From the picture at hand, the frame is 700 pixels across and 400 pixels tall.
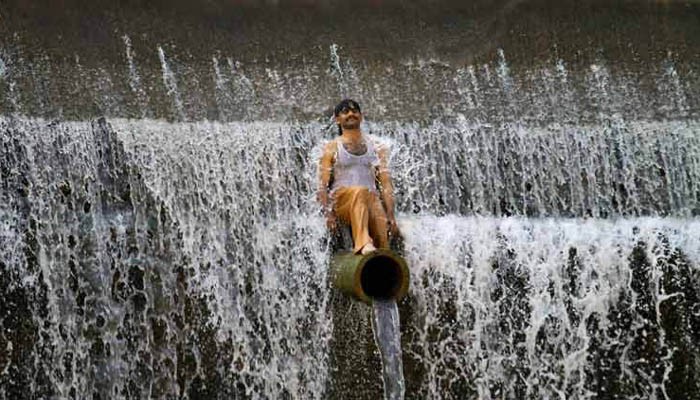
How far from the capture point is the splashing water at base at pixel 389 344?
8695 millimetres

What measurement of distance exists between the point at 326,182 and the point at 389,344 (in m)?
1.24

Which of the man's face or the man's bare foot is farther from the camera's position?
the man's face

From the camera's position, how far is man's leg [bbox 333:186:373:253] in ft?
28.6

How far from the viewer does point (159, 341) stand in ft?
31.1

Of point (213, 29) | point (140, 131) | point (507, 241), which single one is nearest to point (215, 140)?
point (140, 131)

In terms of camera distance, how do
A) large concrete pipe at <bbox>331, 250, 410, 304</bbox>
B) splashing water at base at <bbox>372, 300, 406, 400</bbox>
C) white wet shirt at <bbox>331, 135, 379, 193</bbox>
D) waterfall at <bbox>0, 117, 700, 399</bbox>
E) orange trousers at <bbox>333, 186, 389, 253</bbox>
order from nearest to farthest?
large concrete pipe at <bbox>331, 250, 410, 304</bbox> → splashing water at base at <bbox>372, 300, 406, 400</bbox> → orange trousers at <bbox>333, 186, 389, 253</bbox> → white wet shirt at <bbox>331, 135, 379, 193</bbox> → waterfall at <bbox>0, 117, 700, 399</bbox>

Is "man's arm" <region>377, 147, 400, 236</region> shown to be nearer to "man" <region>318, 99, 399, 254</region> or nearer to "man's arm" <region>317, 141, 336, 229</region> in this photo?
"man" <region>318, 99, 399, 254</region>

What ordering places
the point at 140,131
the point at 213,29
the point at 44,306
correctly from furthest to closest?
the point at 213,29 < the point at 140,131 < the point at 44,306

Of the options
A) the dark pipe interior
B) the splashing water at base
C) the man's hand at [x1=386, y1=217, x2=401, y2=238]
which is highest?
the man's hand at [x1=386, y1=217, x2=401, y2=238]

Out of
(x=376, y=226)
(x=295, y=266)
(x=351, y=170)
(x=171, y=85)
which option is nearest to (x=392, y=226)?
(x=376, y=226)

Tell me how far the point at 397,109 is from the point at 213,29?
5.86 ft

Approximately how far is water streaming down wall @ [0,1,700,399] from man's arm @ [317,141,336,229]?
52cm

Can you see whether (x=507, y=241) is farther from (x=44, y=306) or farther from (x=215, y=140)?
(x=44, y=306)

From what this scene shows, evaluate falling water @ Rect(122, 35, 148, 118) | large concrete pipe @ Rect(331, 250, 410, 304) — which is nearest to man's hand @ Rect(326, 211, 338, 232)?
large concrete pipe @ Rect(331, 250, 410, 304)
